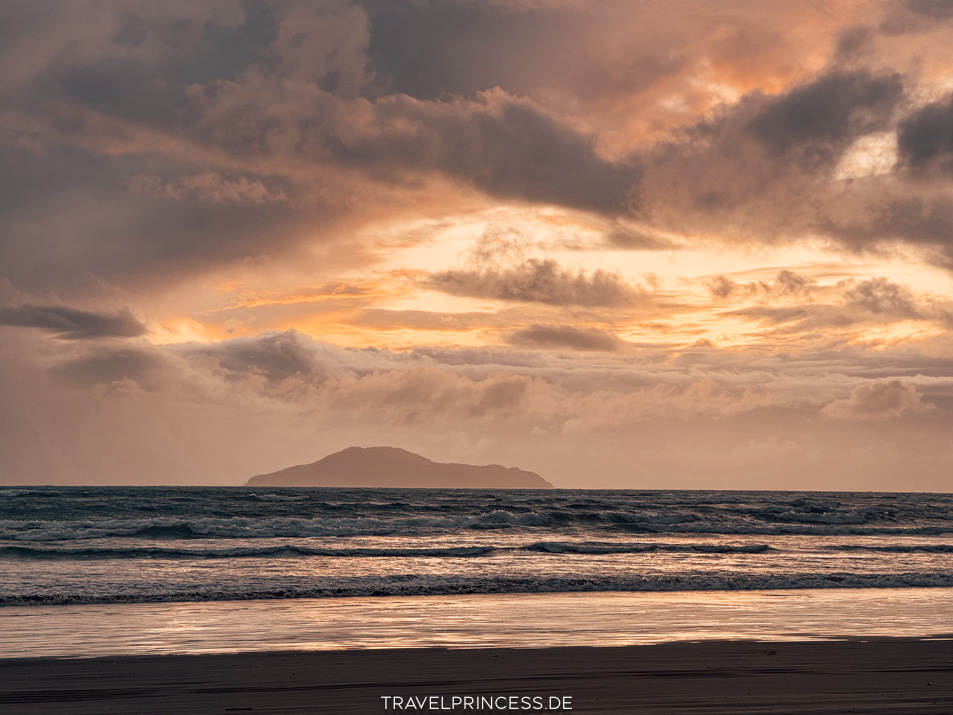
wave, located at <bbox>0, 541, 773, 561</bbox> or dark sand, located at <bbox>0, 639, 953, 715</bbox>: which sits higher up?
dark sand, located at <bbox>0, 639, 953, 715</bbox>

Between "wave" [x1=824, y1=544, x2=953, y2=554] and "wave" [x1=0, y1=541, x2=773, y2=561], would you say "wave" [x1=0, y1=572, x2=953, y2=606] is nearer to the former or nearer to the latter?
"wave" [x1=0, y1=541, x2=773, y2=561]

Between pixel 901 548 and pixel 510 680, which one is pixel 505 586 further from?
pixel 901 548

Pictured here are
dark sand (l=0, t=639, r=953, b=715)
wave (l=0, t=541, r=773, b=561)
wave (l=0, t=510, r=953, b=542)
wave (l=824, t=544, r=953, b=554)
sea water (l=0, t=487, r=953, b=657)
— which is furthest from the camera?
wave (l=0, t=510, r=953, b=542)

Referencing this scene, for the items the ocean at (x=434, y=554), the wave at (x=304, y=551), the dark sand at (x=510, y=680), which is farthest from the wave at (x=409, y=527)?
the dark sand at (x=510, y=680)

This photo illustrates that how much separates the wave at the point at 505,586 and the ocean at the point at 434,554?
0.21 ft

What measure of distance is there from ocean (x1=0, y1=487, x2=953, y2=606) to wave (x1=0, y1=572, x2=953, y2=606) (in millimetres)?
64

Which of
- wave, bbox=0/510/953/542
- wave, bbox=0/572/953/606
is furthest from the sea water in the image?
wave, bbox=0/510/953/542

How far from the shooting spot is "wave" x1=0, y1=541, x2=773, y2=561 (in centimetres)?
3234

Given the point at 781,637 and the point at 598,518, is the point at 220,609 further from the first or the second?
the point at 598,518

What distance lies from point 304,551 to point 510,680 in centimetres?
2404

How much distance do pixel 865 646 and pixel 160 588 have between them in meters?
17.3

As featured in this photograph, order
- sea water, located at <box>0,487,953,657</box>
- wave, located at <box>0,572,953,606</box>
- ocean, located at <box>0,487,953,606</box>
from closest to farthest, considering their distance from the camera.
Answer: sea water, located at <box>0,487,953,657</box>
wave, located at <box>0,572,953,606</box>
ocean, located at <box>0,487,953,606</box>

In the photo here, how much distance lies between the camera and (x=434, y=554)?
33.8 metres

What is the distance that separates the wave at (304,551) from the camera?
3234 centimetres
